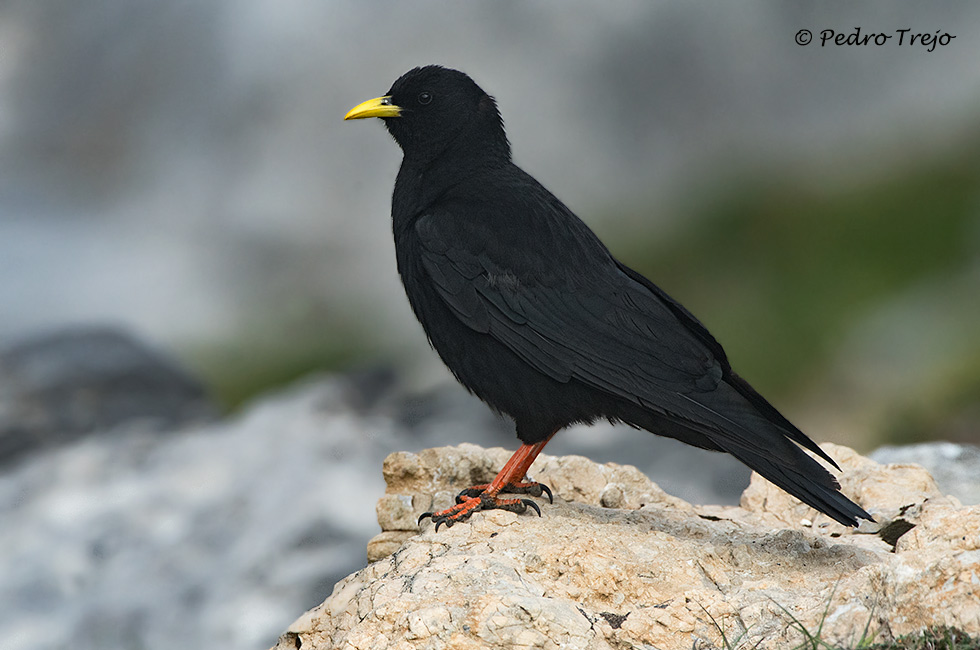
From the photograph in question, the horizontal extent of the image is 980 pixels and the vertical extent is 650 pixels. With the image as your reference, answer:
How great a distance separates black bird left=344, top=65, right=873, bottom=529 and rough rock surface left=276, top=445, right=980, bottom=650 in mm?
318

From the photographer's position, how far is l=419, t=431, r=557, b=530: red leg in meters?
4.64

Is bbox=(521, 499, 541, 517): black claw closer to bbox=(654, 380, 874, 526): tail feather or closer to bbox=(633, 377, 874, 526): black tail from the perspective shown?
bbox=(633, 377, 874, 526): black tail

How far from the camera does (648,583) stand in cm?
395

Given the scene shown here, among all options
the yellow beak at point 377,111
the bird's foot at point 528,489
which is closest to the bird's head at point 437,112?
the yellow beak at point 377,111

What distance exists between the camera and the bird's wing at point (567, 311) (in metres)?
4.47

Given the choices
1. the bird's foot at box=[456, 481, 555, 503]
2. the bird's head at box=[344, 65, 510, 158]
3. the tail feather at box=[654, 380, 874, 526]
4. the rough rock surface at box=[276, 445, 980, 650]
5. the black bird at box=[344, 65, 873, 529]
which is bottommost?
the rough rock surface at box=[276, 445, 980, 650]

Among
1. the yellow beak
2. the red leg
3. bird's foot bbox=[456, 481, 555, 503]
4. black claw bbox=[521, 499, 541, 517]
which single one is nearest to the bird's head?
the yellow beak

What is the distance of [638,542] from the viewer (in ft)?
13.9

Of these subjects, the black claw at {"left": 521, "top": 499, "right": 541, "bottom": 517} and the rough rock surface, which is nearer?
the rough rock surface

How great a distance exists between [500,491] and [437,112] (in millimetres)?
2097

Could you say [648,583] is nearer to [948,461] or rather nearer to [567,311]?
[567,311]

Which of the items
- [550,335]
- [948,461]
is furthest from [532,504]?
[948,461]

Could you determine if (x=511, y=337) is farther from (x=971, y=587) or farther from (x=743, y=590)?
(x=971, y=587)

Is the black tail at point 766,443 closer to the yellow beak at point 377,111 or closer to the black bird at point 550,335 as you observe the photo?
the black bird at point 550,335
